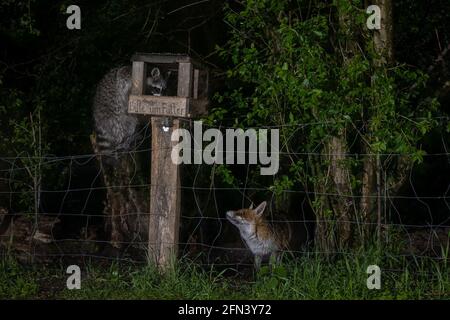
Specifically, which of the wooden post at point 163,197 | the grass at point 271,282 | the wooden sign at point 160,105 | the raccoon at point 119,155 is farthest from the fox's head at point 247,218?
the wooden sign at point 160,105

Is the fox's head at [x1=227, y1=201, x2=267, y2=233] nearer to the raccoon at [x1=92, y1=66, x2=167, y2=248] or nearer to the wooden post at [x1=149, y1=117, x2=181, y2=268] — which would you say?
the wooden post at [x1=149, y1=117, x2=181, y2=268]

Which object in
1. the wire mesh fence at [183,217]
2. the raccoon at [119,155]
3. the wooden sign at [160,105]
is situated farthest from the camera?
the raccoon at [119,155]

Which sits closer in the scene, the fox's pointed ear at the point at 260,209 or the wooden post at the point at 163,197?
the wooden post at the point at 163,197

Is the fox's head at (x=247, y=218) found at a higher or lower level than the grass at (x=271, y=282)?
higher

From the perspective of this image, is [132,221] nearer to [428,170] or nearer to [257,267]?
[257,267]

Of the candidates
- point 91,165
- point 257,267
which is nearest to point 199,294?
point 257,267

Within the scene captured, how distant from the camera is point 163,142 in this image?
7613 mm

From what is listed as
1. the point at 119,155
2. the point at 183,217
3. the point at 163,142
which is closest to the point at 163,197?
the point at 163,142

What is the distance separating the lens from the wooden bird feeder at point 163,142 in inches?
296

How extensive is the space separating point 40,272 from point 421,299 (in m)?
3.81

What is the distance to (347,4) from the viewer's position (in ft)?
24.5

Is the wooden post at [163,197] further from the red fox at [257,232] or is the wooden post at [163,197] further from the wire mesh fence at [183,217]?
the red fox at [257,232]

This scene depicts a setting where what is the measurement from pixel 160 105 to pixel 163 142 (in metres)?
0.36

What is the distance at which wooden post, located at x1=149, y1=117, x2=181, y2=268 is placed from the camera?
298 inches
